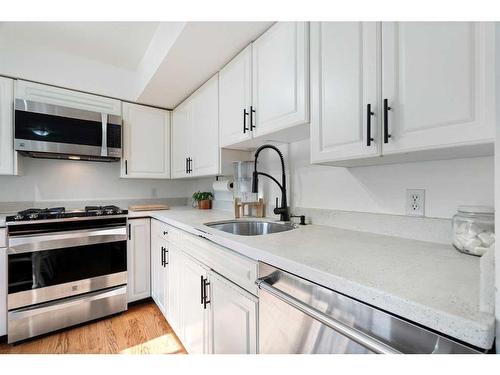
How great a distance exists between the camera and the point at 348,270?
0.67m

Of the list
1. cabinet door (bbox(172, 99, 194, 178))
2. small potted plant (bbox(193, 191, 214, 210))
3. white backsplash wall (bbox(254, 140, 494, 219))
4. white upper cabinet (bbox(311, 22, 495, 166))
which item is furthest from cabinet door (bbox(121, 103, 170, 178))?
white upper cabinet (bbox(311, 22, 495, 166))

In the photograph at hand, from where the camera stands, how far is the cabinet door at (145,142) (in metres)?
2.45

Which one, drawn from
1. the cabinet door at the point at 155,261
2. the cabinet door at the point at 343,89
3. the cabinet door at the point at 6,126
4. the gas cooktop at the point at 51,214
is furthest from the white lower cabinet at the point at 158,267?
the cabinet door at the point at 343,89

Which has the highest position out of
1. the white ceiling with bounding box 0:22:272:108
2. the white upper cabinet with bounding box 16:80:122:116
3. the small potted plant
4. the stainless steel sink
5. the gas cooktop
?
the white ceiling with bounding box 0:22:272:108

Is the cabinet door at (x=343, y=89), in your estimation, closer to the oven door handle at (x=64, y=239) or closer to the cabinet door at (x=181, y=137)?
the cabinet door at (x=181, y=137)

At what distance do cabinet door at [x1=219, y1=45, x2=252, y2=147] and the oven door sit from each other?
1291 mm

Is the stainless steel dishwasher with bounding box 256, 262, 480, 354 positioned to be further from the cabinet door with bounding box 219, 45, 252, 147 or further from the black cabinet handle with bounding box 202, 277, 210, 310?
the cabinet door with bounding box 219, 45, 252, 147

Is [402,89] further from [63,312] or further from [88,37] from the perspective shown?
[63,312]

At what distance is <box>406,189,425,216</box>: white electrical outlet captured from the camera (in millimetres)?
1043

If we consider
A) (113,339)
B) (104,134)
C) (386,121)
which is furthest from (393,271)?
(104,134)

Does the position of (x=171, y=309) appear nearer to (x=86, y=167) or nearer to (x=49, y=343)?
(x=49, y=343)

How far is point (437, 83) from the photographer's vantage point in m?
0.73

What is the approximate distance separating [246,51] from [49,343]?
8.23 feet

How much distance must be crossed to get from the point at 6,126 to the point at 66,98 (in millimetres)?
503
